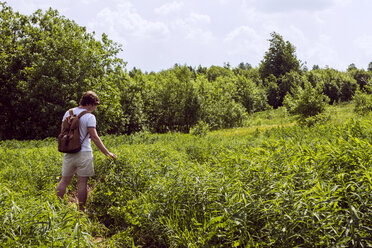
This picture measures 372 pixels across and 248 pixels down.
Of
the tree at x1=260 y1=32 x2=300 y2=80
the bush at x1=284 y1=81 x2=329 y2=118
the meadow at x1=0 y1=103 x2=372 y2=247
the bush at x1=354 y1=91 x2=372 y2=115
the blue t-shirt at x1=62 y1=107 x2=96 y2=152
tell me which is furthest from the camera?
the tree at x1=260 y1=32 x2=300 y2=80

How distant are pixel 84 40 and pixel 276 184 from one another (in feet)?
68.8

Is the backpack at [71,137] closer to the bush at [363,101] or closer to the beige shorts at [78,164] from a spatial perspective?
the beige shorts at [78,164]

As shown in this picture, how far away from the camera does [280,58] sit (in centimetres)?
6222

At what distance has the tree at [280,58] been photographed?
61.0 m

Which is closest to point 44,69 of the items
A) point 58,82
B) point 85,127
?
point 58,82

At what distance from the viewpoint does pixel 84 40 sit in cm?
2072

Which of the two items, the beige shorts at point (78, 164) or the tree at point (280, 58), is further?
the tree at point (280, 58)

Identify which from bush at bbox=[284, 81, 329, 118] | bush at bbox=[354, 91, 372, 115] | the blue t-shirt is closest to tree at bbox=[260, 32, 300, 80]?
bush at bbox=[354, 91, 372, 115]

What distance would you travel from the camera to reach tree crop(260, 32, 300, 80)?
2402 inches

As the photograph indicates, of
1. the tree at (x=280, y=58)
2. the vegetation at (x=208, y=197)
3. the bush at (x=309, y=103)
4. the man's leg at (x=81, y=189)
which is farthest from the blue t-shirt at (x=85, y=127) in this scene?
the tree at (x=280, y=58)

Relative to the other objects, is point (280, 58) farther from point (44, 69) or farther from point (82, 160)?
point (82, 160)

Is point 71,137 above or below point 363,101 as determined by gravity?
above

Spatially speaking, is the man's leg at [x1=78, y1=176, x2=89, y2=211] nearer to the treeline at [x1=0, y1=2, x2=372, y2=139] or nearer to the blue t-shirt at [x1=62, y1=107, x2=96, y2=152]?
the blue t-shirt at [x1=62, y1=107, x2=96, y2=152]

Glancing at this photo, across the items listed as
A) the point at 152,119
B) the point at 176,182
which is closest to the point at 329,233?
the point at 176,182
